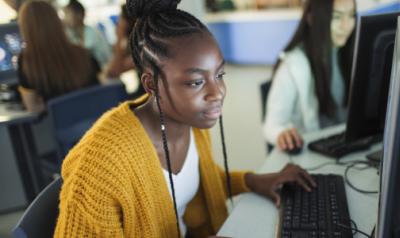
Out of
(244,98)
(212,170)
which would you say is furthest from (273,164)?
(244,98)

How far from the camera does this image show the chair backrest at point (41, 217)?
76 cm

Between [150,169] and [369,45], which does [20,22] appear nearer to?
[150,169]

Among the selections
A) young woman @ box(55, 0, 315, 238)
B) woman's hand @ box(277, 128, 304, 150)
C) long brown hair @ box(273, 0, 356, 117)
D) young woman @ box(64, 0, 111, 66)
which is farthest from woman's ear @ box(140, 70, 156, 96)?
young woman @ box(64, 0, 111, 66)

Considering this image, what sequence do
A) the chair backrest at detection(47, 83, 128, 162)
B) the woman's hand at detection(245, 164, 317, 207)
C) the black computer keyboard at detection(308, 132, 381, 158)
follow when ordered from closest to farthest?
the woman's hand at detection(245, 164, 317, 207), the black computer keyboard at detection(308, 132, 381, 158), the chair backrest at detection(47, 83, 128, 162)

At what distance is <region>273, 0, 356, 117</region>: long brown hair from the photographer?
1460mm

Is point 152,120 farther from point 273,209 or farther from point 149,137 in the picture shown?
point 273,209

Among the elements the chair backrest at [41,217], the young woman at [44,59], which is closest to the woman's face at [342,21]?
the chair backrest at [41,217]

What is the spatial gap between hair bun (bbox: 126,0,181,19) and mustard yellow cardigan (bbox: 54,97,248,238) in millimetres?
217

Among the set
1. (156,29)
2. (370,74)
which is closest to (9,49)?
(156,29)

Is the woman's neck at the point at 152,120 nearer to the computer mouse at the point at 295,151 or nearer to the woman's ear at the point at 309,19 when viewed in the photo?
the computer mouse at the point at 295,151

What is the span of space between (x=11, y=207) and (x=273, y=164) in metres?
1.49

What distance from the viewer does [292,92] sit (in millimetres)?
1576

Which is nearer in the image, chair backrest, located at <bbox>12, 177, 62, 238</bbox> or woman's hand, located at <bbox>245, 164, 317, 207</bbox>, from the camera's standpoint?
chair backrest, located at <bbox>12, 177, 62, 238</bbox>

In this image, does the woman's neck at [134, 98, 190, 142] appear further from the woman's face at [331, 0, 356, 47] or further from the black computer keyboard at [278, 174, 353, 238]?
the woman's face at [331, 0, 356, 47]
